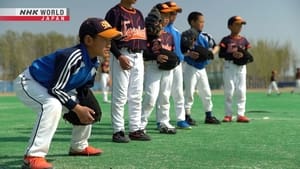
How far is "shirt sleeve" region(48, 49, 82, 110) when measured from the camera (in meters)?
3.74

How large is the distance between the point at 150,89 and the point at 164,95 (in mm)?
326

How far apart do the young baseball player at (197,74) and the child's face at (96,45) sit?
356 cm

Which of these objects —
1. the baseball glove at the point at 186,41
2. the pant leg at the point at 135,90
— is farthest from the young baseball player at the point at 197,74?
the pant leg at the point at 135,90

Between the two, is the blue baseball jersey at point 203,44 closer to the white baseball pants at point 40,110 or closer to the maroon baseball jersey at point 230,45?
the maroon baseball jersey at point 230,45

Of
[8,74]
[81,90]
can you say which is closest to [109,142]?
[81,90]

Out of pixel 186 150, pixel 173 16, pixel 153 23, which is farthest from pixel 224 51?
pixel 186 150

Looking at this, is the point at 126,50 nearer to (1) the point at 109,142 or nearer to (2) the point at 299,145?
(1) the point at 109,142

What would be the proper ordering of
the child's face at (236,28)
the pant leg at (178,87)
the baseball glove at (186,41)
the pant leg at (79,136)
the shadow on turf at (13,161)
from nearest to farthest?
the shadow on turf at (13,161)
the pant leg at (79,136)
the pant leg at (178,87)
the baseball glove at (186,41)
the child's face at (236,28)

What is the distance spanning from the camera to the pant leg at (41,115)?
3.76 meters

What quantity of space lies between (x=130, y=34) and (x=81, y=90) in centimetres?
150

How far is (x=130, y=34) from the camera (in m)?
5.50

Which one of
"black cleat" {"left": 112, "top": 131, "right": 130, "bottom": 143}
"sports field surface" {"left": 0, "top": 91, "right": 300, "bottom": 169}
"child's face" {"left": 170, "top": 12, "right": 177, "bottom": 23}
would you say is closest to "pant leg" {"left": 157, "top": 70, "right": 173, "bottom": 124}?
"sports field surface" {"left": 0, "top": 91, "right": 300, "bottom": 169}

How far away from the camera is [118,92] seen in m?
5.49

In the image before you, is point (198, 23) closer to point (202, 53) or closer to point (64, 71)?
point (202, 53)
